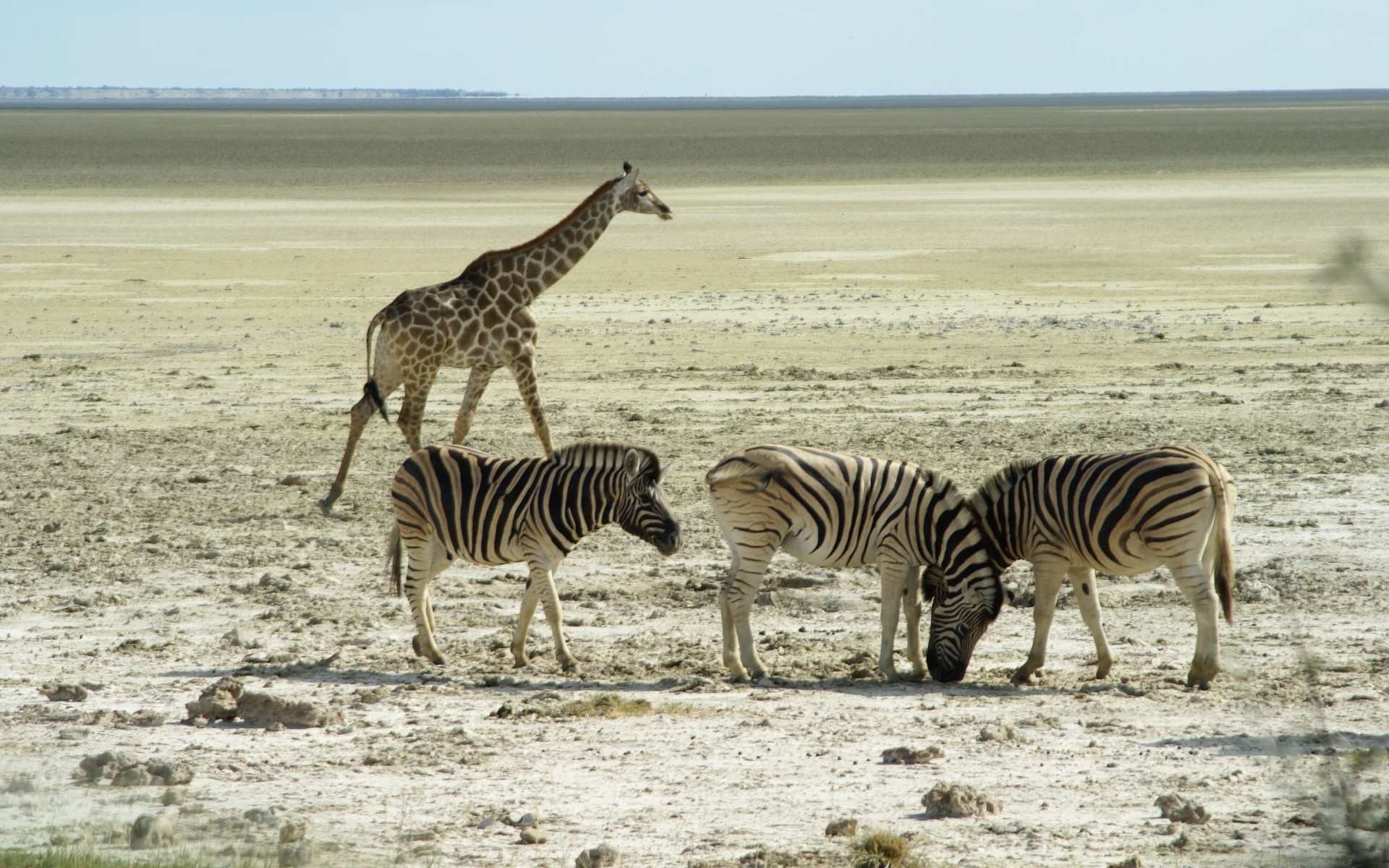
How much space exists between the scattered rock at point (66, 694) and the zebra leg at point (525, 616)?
2.08 meters

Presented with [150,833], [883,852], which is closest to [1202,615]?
[883,852]

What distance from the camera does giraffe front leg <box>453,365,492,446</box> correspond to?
11.5 metres

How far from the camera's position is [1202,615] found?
24.0 ft

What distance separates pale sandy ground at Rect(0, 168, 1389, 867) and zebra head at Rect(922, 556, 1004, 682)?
6.9 inches

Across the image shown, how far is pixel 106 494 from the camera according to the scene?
37.2 feet

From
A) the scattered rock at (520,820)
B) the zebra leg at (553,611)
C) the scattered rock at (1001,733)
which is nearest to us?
the scattered rock at (520,820)

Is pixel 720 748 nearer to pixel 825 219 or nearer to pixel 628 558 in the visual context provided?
pixel 628 558

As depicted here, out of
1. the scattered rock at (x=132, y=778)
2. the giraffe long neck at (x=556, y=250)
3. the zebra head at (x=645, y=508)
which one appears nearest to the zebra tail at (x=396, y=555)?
the zebra head at (x=645, y=508)

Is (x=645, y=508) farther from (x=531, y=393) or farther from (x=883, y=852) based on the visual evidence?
(x=531, y=393)

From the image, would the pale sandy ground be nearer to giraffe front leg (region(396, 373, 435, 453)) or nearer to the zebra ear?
giraffe front leg (region(396, 373, 435, 453))

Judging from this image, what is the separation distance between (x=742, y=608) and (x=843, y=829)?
2.30 m

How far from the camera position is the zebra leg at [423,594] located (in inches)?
310

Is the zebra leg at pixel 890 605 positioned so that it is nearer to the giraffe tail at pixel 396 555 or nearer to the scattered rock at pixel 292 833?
the giraffe tail at pixel 396 555

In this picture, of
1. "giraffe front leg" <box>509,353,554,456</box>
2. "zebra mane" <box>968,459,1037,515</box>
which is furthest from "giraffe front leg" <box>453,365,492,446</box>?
"zebra mane" <box>968,459,1037,515</box>
